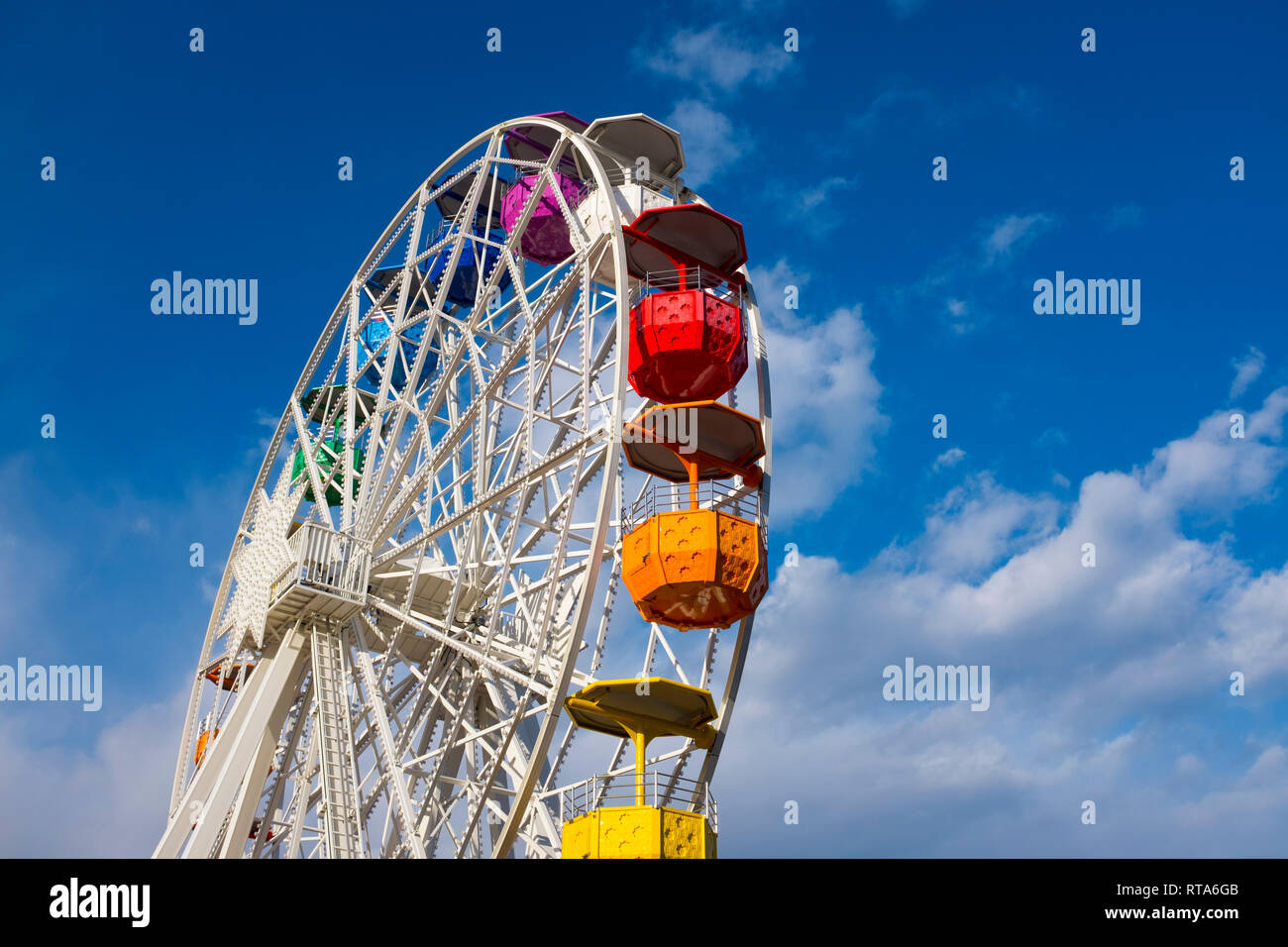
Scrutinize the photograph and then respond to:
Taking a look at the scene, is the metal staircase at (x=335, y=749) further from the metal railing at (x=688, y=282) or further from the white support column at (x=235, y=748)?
the metal railing at (x=688, y=282)

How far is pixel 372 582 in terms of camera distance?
25.4m

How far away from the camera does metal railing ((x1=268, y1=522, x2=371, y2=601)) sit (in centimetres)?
2441

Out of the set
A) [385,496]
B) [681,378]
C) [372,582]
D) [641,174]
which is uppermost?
[641,174]

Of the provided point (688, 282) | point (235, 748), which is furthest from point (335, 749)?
point (688, 282)

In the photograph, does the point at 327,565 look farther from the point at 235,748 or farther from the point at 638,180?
the point at 638,180

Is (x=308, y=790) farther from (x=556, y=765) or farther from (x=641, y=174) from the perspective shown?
(x=641, y=174)

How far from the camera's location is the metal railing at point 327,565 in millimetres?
24406

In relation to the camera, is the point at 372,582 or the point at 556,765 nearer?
the point at 556,765
